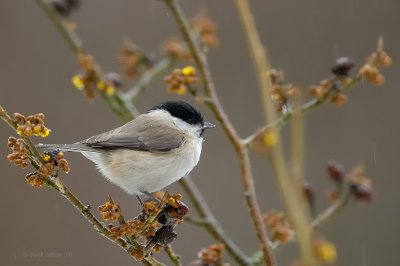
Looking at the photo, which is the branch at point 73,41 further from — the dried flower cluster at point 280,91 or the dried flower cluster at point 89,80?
the dried flower cluster at point 280,91

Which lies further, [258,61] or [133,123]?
[133,123]

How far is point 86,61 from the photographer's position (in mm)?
1885

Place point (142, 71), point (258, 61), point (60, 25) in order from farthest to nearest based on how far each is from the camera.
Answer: point (142, 71) → point (60, 25) → point (258, 61)

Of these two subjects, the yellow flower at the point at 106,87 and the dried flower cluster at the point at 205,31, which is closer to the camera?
the yellow flower at the point at 106,87

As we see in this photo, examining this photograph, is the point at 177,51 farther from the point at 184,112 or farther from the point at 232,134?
the point at 232,134

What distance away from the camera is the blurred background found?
3.95 metres

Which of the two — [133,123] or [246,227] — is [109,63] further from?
[133,123]

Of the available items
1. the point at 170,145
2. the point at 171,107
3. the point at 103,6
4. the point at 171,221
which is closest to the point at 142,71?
the point at 171,107

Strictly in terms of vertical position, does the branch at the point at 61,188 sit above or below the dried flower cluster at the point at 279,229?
below

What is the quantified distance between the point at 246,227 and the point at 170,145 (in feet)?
7.25

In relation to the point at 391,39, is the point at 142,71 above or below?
below

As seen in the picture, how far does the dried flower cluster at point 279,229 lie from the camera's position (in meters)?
1.62

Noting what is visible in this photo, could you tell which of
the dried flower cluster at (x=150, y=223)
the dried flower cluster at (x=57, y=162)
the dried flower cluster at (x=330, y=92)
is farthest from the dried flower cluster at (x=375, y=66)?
the dried flower cluster at (x=57, y=162)

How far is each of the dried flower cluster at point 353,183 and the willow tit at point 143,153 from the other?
49cm
